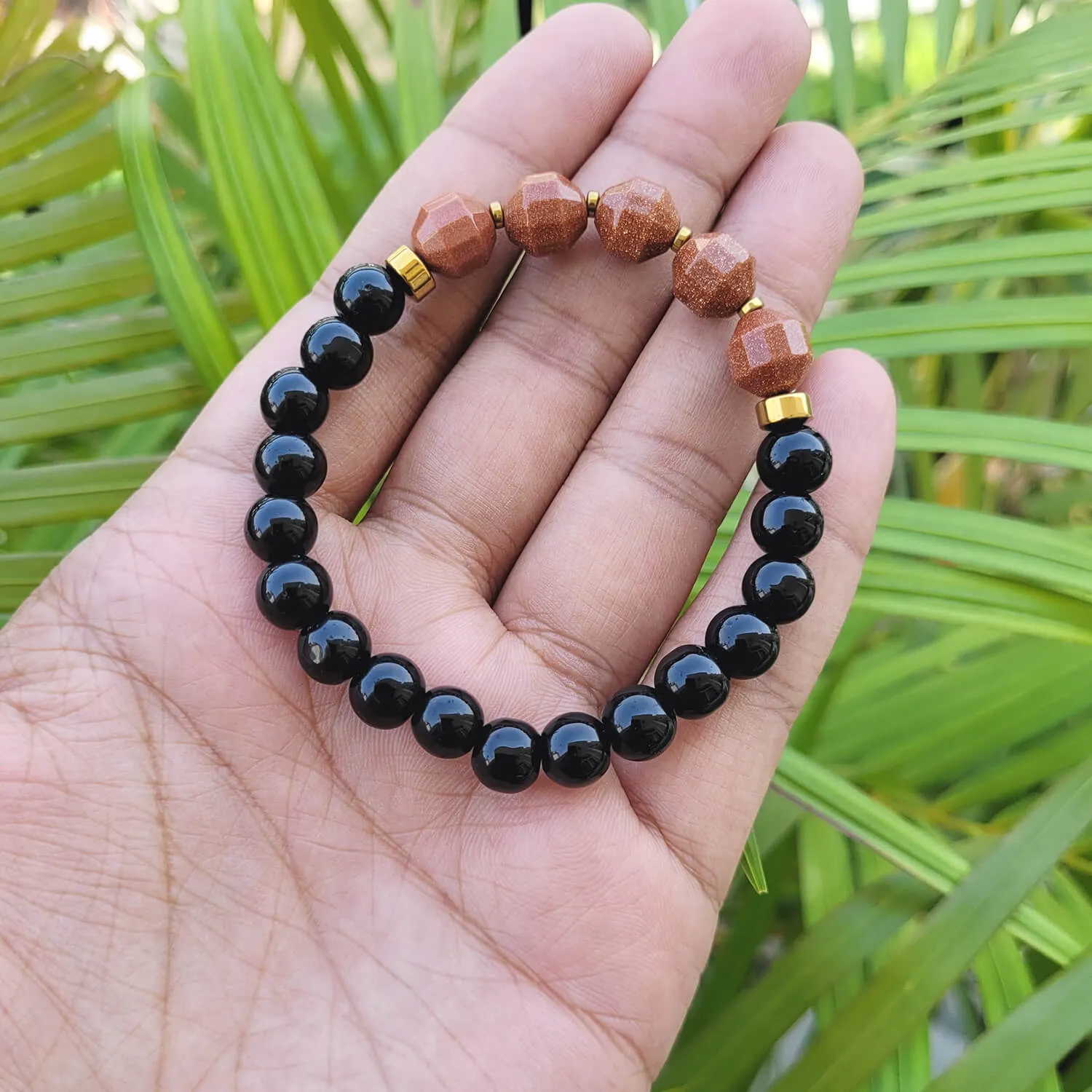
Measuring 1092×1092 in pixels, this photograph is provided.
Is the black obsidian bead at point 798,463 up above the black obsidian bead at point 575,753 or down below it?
above

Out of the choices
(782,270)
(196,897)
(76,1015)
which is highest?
(782,270)

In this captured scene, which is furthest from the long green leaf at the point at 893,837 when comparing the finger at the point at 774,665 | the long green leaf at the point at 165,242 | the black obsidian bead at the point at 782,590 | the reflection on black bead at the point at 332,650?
the long green leaf at the point at 165,242

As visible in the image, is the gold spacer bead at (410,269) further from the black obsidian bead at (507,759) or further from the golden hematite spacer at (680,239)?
the black obsidian bead at (507,759)

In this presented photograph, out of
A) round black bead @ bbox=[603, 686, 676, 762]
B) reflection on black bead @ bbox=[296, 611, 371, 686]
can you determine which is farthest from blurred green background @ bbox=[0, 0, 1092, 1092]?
reflection on black bead @ bbox=[296, 611, 371, 686]

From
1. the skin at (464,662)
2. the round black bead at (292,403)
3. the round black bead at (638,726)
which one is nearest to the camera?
the skin at (464,662)

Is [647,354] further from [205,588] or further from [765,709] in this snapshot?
[205,588]

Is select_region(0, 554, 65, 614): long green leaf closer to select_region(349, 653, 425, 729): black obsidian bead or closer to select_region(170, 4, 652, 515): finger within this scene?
select_region(170, 4, 652, 515): finger

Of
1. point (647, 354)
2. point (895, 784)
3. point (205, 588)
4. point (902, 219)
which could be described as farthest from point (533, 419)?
point (895, 784)
